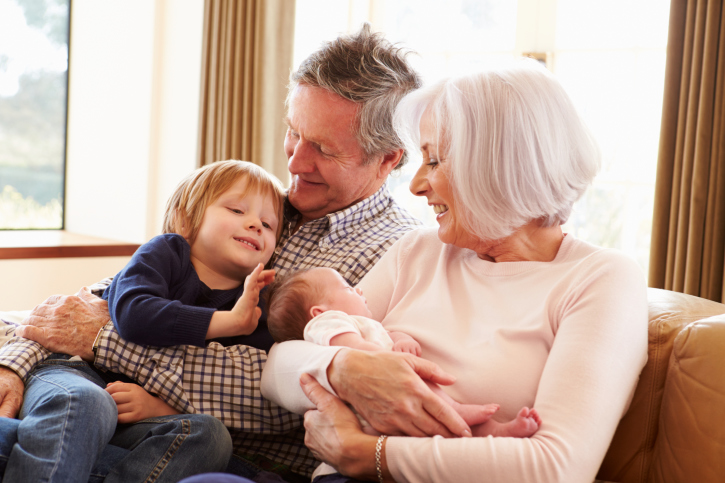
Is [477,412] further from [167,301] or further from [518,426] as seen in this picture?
[167,301]

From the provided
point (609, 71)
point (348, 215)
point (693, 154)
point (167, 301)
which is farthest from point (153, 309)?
point (609, 71)

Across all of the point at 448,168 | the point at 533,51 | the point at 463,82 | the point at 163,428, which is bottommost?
the point at 163,428

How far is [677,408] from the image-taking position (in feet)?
4.24

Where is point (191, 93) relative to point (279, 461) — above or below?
above

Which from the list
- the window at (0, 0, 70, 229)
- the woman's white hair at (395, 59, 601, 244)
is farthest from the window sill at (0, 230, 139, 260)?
the woman's white hair at (395, 59, 601, 244)

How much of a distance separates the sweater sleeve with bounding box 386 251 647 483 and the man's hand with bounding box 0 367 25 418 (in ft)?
2.89

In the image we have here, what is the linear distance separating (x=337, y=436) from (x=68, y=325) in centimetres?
85

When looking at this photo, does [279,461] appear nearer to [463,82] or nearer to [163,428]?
[163,428]

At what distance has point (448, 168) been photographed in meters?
1.41

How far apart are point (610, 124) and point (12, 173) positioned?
3700 millimetres

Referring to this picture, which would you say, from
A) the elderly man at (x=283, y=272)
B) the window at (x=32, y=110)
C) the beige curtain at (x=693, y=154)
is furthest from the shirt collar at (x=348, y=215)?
the window at (x=32, y=110)

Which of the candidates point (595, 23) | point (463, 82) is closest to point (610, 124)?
point (595, 23)

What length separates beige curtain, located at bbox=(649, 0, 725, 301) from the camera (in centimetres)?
273

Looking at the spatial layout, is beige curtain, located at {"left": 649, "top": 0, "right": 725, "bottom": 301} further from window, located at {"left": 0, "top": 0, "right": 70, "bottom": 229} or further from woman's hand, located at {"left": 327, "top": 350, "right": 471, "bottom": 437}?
window, located at {"left": 0, "top": 0, "right": 70, "bottom": 229}
